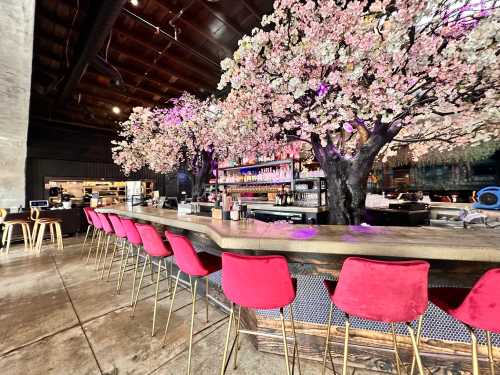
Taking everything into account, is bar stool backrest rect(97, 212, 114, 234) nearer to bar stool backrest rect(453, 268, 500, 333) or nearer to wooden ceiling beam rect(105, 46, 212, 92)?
wooden ceiling beam rect(105, 46, 212, 92)

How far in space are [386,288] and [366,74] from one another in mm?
2328

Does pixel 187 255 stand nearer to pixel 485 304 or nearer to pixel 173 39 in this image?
pixel 485 304

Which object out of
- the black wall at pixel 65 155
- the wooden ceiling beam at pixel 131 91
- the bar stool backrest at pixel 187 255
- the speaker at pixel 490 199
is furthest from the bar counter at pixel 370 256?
the black wall at pixel 65 155

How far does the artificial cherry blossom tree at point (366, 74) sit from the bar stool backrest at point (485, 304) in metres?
1.75

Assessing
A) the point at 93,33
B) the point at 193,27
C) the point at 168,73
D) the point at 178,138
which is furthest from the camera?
the point at 178,138

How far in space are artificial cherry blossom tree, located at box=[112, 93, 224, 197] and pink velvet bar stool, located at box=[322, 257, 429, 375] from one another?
461cm

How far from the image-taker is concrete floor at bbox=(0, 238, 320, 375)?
5.98ft

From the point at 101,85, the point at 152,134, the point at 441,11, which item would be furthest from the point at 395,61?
the point at 101,85

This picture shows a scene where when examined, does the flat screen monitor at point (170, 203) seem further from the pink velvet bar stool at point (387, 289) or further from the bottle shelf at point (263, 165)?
the pink velvet bar stool at point (387, 289)

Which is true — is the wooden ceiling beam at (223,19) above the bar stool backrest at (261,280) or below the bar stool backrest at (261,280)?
above

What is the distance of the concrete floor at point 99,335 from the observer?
182 cm

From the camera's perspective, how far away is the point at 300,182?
556 centimetres

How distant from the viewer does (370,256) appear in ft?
5.37

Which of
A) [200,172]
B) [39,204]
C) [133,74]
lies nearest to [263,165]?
[200,172]
